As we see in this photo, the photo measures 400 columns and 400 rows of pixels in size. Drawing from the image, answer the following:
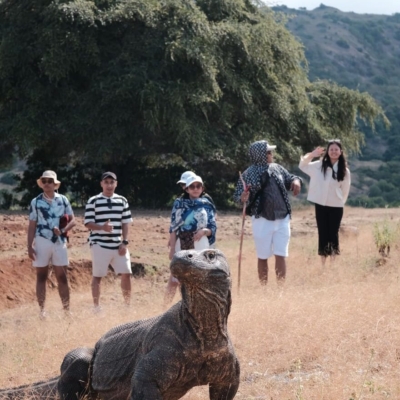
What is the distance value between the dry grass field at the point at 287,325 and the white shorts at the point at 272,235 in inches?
16.8

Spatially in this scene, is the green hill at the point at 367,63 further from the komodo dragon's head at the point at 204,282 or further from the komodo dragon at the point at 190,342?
the komodo dragon's head at the point at 204,282

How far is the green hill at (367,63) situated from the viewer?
2363 inches


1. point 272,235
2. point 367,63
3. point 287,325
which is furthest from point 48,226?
point 367,63

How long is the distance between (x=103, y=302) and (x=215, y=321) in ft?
25.0

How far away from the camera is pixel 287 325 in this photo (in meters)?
7.91

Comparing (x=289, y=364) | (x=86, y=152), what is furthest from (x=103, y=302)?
(x=86, y=152)

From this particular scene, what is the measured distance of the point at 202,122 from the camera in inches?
1016

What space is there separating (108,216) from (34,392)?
4169mm

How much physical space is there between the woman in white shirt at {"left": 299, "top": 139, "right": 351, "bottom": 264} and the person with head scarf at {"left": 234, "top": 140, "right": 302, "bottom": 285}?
3.24 feet

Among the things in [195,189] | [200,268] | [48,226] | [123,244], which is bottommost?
[123,244]

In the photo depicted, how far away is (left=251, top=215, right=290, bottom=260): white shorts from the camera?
10.5 meters

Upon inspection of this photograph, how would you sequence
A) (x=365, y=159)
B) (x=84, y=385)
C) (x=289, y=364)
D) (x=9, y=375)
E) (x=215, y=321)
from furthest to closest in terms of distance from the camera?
(x=365, y=159)
(x=9, y=375)
(x=289, y=364)
(x=84, y=385)
(x=215, y=321)

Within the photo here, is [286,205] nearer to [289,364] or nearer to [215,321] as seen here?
[289,364]

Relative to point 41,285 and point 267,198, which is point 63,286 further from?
point 267,198
